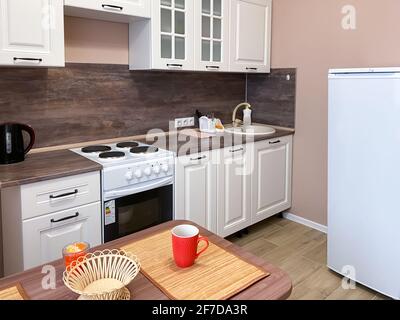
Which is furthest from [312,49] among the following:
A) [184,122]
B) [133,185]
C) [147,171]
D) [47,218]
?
[47,218]

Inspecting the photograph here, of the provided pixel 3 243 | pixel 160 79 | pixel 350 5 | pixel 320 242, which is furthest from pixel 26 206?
pixel 350 5

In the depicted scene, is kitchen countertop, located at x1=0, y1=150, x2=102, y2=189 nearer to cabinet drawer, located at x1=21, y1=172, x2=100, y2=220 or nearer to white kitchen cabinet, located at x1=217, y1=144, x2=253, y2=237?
cabinet drawer, located at x1=21, y1=172, x2=100, y2=220

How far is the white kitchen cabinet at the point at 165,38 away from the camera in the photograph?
239 centimetres

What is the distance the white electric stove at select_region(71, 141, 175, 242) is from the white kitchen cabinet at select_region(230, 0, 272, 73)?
120 centimetres

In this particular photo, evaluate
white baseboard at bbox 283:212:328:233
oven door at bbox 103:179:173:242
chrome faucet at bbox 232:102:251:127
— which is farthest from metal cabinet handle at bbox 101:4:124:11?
white baseboard at bbox 283:212:328:233

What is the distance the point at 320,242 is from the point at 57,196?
2.18 m

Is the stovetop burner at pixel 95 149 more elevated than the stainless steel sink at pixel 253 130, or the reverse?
the stainless steel sink at pixel 253 130

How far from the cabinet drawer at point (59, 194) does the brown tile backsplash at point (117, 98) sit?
0.60 metres

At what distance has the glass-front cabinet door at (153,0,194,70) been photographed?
2.40 metres

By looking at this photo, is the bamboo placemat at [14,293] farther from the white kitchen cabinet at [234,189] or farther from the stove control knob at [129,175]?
the white kitchen cabinet at [234,189]

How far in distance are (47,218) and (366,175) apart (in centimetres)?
184

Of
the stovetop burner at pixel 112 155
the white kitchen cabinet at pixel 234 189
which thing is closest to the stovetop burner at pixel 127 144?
the stovetop burner at pixel 112 155

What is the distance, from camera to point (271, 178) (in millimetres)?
3125
